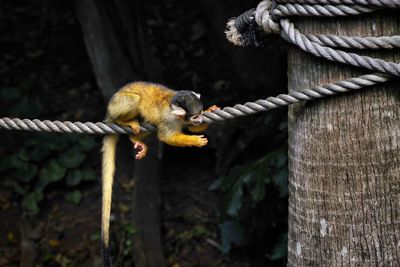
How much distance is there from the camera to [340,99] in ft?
6.81

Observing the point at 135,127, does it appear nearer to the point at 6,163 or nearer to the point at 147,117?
the point at 147,117

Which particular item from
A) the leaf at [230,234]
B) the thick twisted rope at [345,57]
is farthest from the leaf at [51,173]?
the thick twisted rope at [345,57]

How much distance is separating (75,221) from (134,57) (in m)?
1.51

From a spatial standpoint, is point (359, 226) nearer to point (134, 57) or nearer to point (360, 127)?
point (360, 127)

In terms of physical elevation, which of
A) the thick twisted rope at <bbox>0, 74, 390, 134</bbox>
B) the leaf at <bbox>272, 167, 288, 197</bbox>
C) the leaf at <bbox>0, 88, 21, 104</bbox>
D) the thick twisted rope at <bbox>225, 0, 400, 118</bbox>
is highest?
the leaf at <bbox>0, 88, 21, 104</bbox>

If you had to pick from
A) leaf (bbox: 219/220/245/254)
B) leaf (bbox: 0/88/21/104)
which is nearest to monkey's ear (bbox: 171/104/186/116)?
leaf (bbox: 219/220/245/254)

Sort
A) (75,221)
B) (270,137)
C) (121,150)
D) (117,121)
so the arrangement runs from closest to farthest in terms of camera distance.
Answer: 1. (117,121)
2. (270,137)
3. (75,221)
4. (121,150)

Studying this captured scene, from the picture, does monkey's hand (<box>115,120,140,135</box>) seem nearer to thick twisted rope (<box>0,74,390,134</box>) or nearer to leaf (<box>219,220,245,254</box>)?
thick twisted rope (<box>0,74,390,134</box>)

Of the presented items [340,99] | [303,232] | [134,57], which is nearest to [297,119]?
[340,99]

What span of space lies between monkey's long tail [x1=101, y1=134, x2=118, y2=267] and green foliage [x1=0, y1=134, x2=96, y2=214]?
2.53 meters

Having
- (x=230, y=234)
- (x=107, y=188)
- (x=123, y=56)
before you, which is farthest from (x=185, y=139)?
(x=123, y=56)

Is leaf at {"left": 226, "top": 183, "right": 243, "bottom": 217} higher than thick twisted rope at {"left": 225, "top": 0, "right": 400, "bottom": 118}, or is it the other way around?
thick twisted rope at {"left": 225, "top": 0, "right": 400, "bottom": 118}

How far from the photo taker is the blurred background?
4.86m

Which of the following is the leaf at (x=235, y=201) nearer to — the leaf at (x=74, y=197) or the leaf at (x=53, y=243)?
the leaf at (x=53, y=243)
